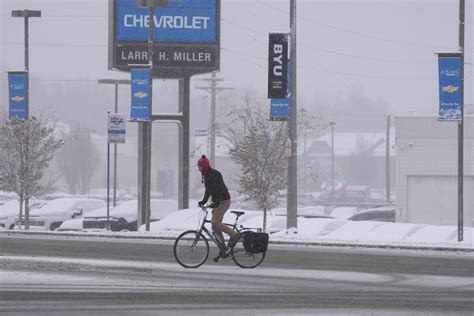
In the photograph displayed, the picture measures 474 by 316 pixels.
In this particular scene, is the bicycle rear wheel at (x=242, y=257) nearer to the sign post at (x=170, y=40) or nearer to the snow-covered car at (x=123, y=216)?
the sign post at (x=170, y=40)

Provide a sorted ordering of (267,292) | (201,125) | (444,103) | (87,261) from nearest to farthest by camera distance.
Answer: (267,292) → (87,261) → (444,103) → (201,125)

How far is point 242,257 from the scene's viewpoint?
20625 millimetres

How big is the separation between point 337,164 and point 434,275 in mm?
149143

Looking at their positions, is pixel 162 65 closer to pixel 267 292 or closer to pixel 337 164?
pixel 267 292

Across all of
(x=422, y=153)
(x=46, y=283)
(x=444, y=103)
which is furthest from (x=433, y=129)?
(x=46, y=283)

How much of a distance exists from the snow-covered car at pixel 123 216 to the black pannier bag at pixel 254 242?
1066 inches

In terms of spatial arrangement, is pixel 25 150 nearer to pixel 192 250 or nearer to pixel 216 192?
pixel 192 250

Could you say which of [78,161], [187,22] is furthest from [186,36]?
[78,161]

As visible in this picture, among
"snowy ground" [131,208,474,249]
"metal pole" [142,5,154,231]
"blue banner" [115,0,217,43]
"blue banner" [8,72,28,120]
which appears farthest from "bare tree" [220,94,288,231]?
"blue banner" [8,72,28,120]

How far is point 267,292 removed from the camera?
1636 cm

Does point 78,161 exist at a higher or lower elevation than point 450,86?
lower

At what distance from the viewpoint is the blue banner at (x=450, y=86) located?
31.0 metres

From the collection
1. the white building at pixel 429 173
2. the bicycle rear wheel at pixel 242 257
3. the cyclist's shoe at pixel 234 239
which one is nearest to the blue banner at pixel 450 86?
the bicycle rear wheel at pixel 242 257

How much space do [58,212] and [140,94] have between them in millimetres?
19269
